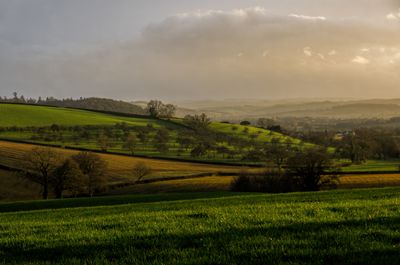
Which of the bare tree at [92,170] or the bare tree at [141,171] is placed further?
the bare tree at [141,171]

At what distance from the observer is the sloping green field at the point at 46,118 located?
163688 mm

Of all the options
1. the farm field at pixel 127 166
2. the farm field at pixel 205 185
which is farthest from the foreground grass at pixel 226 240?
the farm field at pixel 127 166

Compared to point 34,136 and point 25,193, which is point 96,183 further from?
point 34,136

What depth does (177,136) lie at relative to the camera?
162 m

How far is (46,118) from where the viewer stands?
175875mm

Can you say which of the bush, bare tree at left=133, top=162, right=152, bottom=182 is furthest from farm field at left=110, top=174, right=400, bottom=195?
bare tree at left=133, top=162, right=152, bottom=182

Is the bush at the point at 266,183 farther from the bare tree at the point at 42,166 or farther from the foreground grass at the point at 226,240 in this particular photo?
the foreground grass at the point at 226,240


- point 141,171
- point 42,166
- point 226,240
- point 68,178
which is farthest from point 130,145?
point 226,240

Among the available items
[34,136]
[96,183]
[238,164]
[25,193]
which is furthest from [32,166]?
[34,136]

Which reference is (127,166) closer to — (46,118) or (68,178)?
(68,178)

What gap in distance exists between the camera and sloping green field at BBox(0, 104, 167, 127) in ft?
537

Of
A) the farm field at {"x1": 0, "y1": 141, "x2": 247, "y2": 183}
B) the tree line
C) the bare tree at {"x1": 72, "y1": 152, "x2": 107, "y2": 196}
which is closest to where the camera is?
the tree line

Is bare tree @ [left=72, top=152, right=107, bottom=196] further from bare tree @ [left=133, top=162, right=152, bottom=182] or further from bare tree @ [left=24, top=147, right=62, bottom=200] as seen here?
bare tree @ [left=133, top=162, right=152, bottom=182]

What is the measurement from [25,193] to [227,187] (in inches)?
1506
